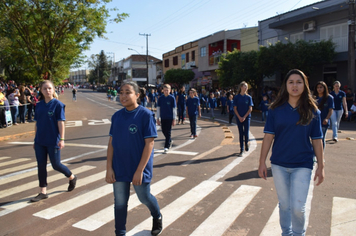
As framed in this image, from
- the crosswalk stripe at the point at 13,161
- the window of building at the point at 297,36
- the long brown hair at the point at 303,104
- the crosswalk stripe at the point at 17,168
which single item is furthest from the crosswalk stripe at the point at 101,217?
the window of building at the point at 297,36

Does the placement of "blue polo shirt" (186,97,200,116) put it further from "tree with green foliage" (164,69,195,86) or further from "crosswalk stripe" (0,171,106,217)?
"tree with green foliage" (164,69,195,86)

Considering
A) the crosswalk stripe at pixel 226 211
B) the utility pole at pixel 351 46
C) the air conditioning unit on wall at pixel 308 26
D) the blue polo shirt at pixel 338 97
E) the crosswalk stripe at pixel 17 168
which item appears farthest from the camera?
the air conditioning unit on wall at pixel 308 26

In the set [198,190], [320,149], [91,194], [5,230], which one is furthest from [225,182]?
[5,230]

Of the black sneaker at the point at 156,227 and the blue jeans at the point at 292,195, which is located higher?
the blue jeans at the point at 292,195

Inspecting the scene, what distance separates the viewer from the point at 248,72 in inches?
1021

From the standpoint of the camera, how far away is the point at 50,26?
15578 mm

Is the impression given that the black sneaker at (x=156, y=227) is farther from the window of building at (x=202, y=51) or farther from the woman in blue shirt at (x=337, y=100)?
the window of building at (x=202, y=51)

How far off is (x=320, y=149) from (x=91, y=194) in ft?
12.5

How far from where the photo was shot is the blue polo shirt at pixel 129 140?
3164mm

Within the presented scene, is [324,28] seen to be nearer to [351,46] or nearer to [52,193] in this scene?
[351,46]

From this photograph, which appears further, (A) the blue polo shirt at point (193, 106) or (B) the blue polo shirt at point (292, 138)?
(A) the blue polo shirt at point (193, 106)

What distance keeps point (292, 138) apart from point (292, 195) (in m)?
0.57

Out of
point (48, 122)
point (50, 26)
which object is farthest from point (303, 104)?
point (50, 26)

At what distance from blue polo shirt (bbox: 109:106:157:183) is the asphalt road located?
103 centimetres
